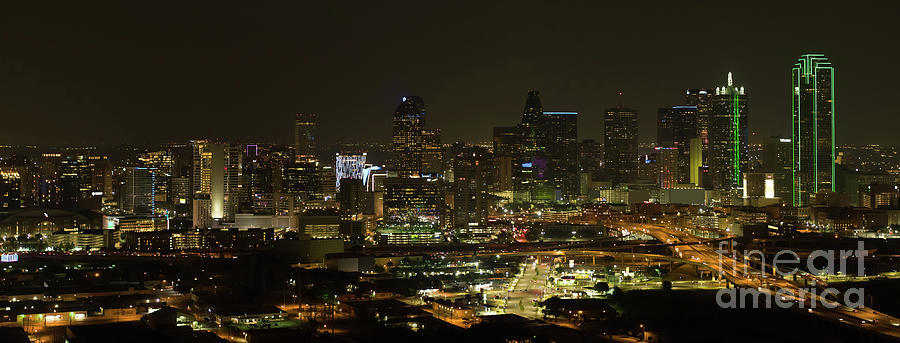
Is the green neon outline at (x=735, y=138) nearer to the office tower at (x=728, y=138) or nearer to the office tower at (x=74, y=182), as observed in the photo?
the office tower at (x=728, y=138)

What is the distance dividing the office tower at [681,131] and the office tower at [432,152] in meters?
14.9

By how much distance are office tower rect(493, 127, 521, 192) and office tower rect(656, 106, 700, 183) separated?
9.07 m

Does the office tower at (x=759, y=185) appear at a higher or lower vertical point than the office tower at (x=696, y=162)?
lower

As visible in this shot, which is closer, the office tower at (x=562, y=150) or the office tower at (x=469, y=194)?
the office tower at (x=469, y=194)

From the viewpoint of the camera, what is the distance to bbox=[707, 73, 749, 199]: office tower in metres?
52.3

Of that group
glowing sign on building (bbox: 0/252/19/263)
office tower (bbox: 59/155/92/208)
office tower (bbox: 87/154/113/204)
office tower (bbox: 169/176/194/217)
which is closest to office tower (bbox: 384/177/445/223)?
office tower (bbox: 169/176/194/217)

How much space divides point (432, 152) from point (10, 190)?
17341 mm

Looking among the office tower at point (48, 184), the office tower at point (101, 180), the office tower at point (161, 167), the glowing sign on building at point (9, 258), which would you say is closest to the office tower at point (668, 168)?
the office tower at point (161, 167)

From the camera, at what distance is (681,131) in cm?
5575

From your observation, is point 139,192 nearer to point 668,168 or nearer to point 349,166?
point 349,166

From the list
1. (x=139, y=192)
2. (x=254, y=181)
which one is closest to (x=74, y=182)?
(x=139, y=192)

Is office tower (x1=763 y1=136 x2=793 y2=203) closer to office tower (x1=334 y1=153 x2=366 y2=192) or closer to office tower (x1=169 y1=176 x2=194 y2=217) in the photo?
office tower (x1=334 y1=153 x2=366 y2=192)

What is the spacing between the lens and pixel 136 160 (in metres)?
48.2

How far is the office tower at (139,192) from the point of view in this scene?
4041 centimetres
